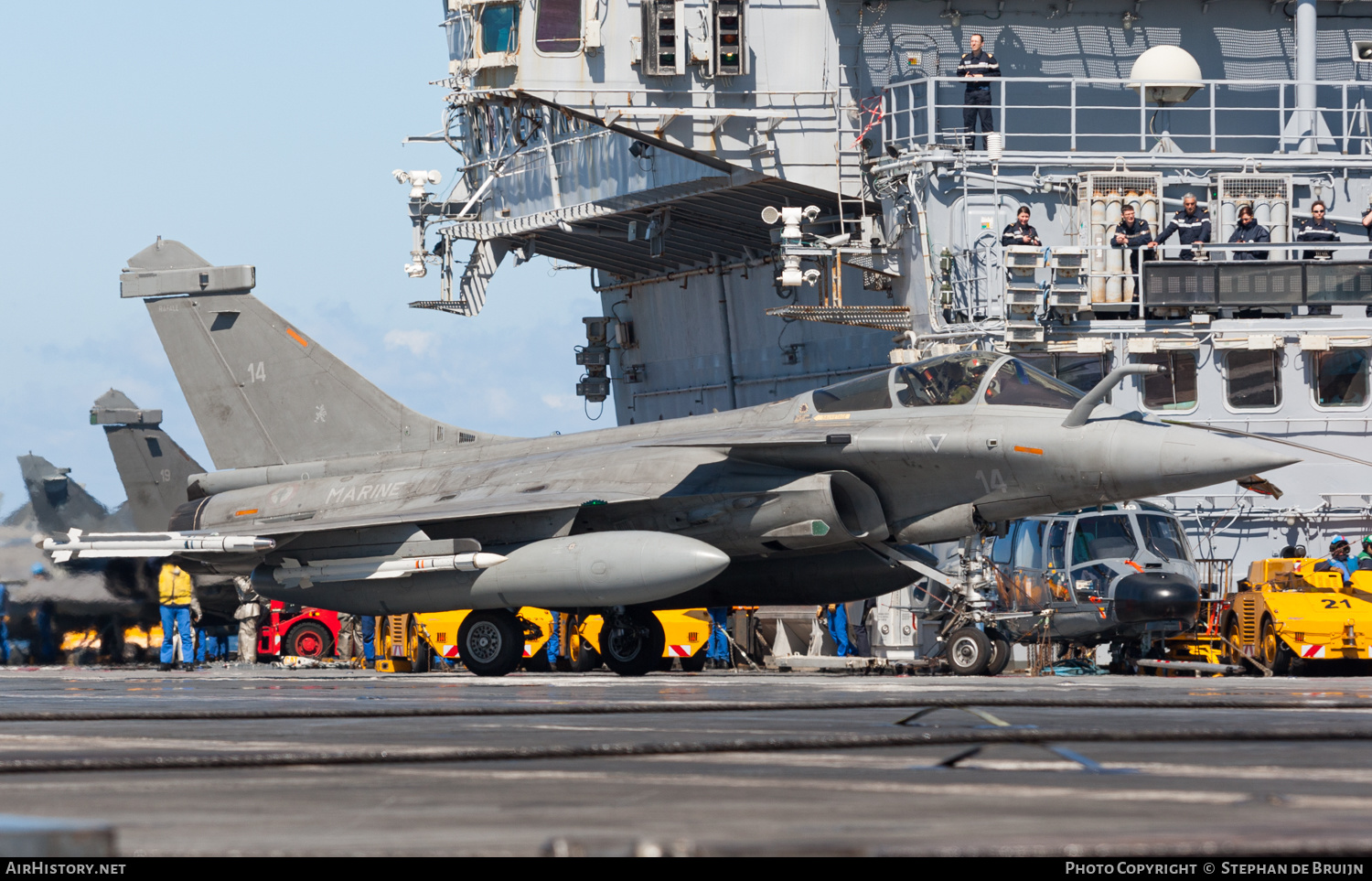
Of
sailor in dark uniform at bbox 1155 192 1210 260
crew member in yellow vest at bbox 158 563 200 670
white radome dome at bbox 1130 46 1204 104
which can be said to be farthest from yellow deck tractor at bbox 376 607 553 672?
white radome dome at bbox 1130 46 1204 104

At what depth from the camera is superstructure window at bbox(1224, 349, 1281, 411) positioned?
73.8ft

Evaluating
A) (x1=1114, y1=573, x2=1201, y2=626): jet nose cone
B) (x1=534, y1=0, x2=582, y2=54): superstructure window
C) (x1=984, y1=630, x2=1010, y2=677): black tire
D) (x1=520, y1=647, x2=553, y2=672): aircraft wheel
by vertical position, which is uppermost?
(x1=534, y1=0, x2=582, y2=54): superstructure window

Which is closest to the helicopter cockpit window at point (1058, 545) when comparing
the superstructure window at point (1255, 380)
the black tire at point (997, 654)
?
the black tire at point (997, 654)

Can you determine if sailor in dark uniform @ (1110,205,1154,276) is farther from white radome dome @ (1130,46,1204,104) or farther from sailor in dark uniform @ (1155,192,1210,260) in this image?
white radome dome @ (1130,46,1204,104)

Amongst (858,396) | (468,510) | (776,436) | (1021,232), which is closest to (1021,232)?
(1021,232)

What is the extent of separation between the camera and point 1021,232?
2239 cm

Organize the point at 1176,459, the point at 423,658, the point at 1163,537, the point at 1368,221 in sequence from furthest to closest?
the point at 1368,221, the point at 423,658, the point at 1163,537, the point at 1176,459

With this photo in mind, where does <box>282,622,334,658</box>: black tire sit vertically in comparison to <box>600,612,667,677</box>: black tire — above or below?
below

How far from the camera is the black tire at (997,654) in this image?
54.8 ft

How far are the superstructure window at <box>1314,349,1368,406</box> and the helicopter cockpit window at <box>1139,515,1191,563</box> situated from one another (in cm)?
530

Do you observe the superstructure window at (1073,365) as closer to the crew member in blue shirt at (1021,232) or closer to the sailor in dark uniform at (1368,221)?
the crew member in blue shirt at (1021,232)

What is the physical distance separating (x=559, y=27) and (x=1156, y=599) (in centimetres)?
1275

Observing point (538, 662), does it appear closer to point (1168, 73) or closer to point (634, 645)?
point (634, 645)
